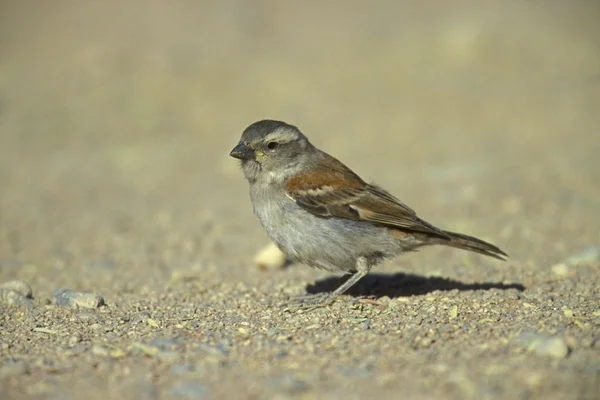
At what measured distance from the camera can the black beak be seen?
21.2 ft

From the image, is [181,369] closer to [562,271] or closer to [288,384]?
[288,384]

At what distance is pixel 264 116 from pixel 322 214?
8.85m

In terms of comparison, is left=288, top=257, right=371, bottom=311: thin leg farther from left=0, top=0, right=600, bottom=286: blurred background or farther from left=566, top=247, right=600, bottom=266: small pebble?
left=566, top=247, right=600, bottom=266: small pebble

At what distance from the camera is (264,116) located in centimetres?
1485

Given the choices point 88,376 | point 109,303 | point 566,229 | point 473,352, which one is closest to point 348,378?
point 473,352

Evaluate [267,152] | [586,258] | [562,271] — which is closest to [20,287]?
[267,152]

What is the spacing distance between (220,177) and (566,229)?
6160 millimetres

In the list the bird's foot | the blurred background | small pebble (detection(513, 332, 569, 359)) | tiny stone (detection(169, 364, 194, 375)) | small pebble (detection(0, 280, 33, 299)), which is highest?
the blurred background

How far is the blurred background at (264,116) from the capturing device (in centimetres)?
982

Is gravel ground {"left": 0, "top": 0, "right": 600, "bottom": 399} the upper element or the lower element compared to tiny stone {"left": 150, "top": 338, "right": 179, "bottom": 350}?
upper

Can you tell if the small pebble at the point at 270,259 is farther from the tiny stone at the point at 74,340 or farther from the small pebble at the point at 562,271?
the tiny stone at the point at 74,340

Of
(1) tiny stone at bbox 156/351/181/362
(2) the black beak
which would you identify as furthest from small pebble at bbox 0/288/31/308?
(2) the black beak

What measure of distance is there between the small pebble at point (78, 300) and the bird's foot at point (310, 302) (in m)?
1.61

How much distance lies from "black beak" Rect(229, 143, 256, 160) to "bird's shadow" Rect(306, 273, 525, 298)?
4.71ft
